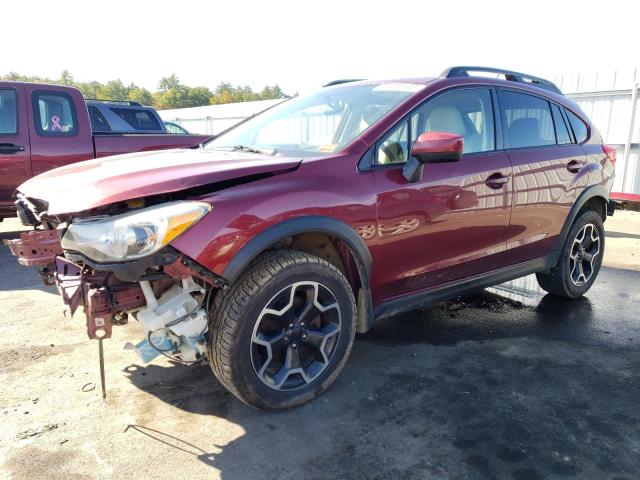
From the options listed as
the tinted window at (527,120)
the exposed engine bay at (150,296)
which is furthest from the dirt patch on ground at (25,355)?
the tinted window at (527,120)

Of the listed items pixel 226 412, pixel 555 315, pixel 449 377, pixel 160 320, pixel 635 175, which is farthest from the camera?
pixel 635 175

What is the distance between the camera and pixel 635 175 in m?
11.2

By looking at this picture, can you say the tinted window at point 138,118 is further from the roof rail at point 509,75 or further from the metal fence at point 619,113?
the metal fence at point 619,113

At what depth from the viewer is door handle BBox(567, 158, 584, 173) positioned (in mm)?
4199

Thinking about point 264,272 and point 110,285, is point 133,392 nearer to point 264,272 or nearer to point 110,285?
point 110,285

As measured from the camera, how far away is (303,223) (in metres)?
2.62

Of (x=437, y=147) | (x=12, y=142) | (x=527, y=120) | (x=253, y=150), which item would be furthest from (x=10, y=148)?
(x=527, y=120)

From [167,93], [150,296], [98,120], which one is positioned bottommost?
[150,296]

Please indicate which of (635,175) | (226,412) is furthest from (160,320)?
(635,175)

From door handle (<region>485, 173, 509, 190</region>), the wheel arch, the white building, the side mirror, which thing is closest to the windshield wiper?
the wheel arch

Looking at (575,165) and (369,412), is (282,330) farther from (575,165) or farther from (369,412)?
(575,165)

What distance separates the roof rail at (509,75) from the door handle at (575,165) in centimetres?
71

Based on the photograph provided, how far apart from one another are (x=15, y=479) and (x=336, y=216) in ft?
6.38

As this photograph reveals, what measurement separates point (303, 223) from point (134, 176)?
0.88 metres
